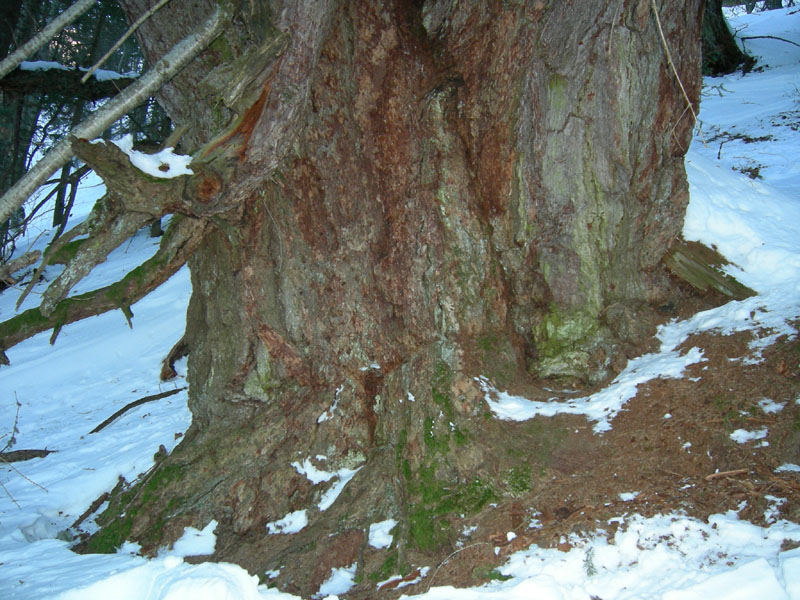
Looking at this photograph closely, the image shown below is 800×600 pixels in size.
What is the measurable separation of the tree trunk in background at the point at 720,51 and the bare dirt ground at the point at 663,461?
9.65m

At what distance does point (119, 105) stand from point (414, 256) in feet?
5.59

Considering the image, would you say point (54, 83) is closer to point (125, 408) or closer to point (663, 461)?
point (125, 408)

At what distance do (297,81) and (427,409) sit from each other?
72.0 inches

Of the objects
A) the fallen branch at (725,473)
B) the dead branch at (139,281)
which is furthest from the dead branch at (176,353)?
the fallen branch at (725,473)

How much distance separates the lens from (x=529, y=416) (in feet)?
10.8

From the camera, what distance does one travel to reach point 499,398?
3365 millimetres

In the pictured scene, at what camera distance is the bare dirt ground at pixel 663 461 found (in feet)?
8.62

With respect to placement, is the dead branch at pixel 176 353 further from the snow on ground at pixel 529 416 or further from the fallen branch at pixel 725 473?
the fallen branch at pixel 725 473

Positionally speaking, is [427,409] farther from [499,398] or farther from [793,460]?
[793,460]

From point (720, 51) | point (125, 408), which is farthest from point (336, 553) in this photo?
point (720, 51)

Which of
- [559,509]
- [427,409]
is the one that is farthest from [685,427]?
[427,409]

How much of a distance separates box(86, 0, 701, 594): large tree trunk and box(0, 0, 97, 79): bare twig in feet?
1.24

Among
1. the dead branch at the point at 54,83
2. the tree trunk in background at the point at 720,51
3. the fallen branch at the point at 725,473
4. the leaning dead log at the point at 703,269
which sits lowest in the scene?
the fallen branch at the point at 725,473

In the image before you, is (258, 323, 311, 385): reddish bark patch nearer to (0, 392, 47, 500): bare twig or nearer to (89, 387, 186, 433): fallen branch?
(0, 392, 47, 500): bare twig
